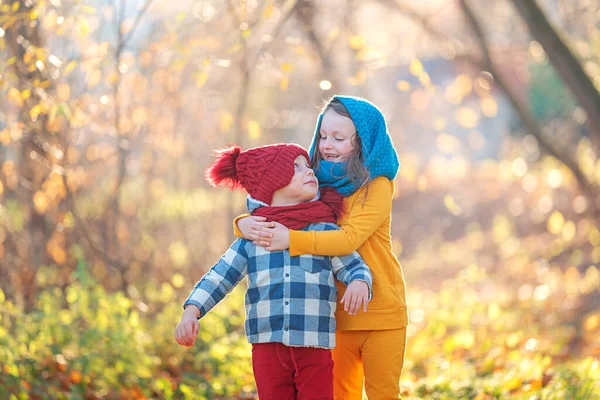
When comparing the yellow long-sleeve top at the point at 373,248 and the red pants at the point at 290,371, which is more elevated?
the yellow long-sleeve top at the point at 373,248

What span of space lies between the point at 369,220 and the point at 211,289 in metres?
0.70

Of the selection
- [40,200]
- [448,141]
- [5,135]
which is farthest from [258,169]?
[448,141]

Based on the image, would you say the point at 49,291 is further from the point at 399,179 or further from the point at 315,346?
the point at 399,179

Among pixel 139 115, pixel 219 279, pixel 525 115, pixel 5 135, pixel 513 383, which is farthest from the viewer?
pixel 525 115

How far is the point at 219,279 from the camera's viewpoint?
123 inches

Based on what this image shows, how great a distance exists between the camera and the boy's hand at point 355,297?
9.91ft

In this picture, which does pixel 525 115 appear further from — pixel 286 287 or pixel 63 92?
pixel 286 287

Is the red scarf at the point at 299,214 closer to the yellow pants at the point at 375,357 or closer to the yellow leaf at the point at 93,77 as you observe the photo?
the yellow pants at the point at 375,357

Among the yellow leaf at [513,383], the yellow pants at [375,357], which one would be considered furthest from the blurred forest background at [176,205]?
the yellow pants at [375,357]

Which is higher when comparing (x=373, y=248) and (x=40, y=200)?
(x=40, y=200)

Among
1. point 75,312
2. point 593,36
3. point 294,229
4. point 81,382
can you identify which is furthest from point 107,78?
point 593,36

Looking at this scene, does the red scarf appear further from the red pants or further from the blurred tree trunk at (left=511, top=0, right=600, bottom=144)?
the blurred tree trunk at (left=511, top=0, right=600, bottom=144)

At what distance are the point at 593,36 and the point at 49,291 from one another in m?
7.54

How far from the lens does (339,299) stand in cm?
330
